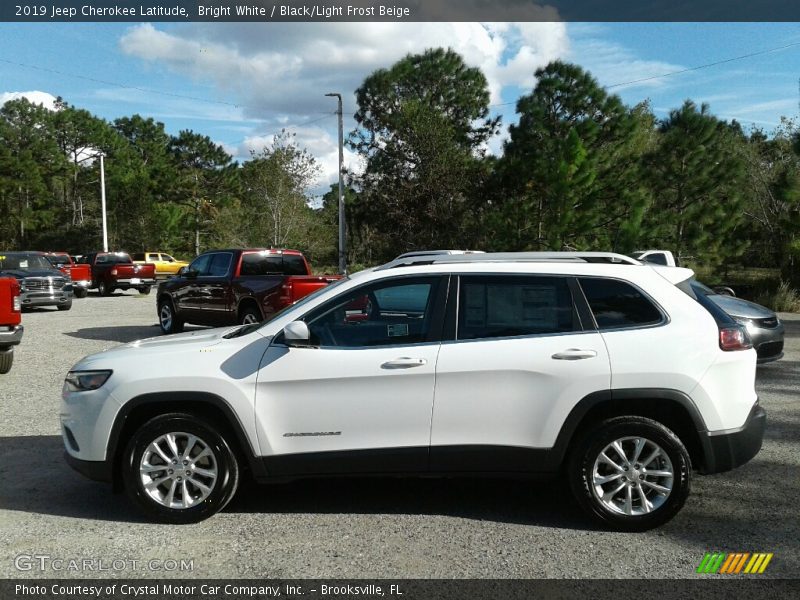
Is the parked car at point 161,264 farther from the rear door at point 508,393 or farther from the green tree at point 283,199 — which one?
the rear door at point 508,393

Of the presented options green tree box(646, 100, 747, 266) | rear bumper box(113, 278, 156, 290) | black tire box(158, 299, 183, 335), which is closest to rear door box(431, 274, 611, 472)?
black tire box(158, 299, 183, 335)

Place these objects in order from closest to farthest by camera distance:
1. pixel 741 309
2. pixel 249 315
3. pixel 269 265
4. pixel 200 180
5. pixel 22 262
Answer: pixel 741 309
pixel 249 315
pixel 269 265
pixel 22 262
pixel 200 180

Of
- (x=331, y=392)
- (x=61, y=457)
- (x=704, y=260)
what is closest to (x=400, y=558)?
(x=331, y=392)

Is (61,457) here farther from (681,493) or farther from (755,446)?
Result: (755,446)

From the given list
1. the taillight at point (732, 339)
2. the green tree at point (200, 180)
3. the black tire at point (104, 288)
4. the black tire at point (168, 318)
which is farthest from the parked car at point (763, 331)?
the green tree at point (200, 180)

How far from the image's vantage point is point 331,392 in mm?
4504

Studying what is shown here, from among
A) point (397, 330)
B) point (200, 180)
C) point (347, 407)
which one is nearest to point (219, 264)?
point (397, 330)

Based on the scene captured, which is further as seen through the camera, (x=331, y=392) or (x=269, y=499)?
(x=269, y=499)

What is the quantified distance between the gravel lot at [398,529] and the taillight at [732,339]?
1129mm

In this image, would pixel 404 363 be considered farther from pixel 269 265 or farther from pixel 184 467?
pixel 269 265

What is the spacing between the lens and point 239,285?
41.8 feet

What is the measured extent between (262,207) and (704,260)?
85.7 ft

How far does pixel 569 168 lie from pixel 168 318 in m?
17.3

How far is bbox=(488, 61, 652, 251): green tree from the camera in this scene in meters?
27.1
